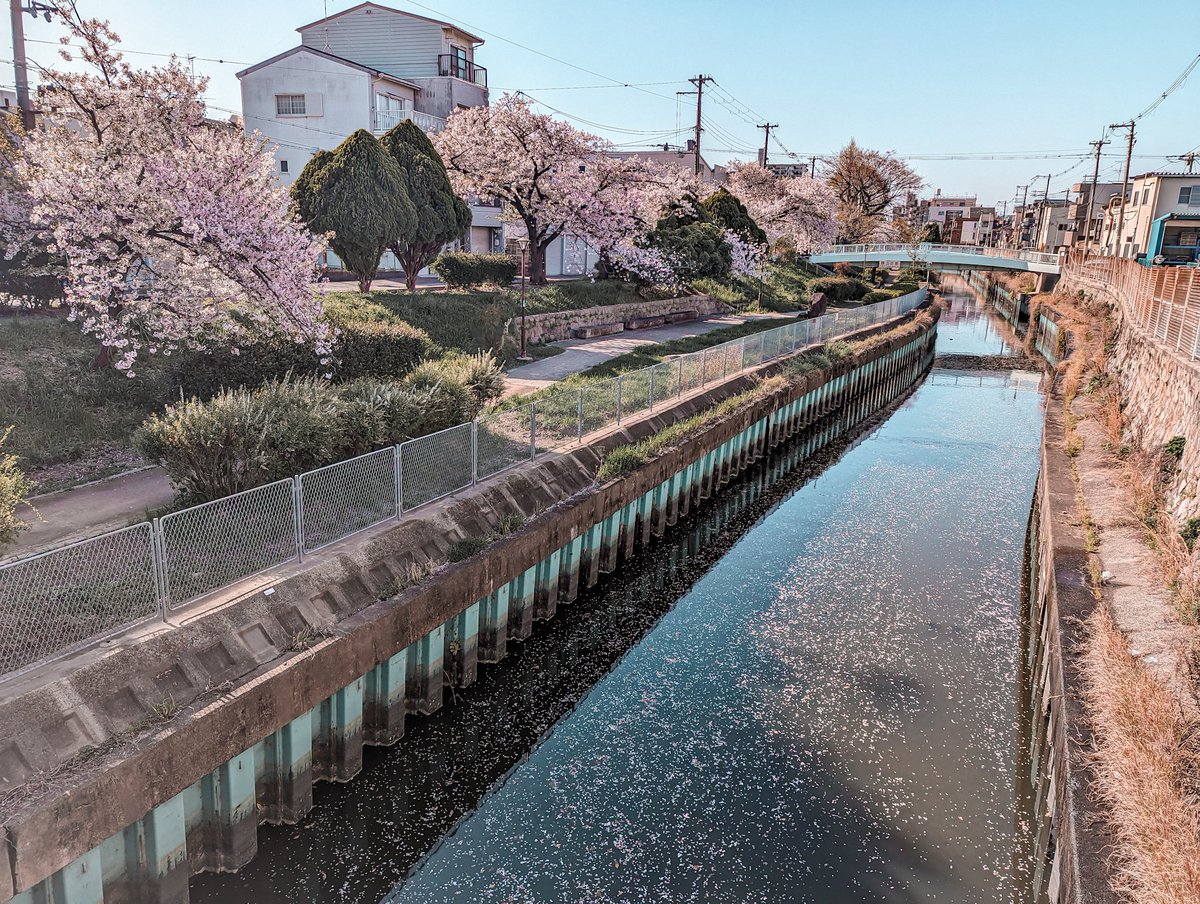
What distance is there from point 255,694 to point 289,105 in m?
38.6

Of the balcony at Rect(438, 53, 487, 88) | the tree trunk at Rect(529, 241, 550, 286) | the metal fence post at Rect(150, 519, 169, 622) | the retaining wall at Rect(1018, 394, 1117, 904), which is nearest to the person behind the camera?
the retaining wall at Rect(1018, 394, 1117, 904)

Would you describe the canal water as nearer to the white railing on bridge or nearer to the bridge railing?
the white railing on bridge

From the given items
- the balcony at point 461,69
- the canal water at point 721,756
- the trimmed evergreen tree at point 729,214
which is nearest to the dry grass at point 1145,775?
the canal water at point 721,756

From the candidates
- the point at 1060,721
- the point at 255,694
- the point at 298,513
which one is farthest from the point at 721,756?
the point at 298,513

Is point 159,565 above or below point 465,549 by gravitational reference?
above

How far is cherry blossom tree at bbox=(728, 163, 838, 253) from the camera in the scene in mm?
62906

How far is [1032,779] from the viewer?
9414mm

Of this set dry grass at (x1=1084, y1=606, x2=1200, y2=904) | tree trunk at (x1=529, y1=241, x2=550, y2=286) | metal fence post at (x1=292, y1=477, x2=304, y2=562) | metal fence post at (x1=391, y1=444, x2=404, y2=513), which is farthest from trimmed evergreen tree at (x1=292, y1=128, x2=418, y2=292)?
dry grass at (x1=1084, y1=606, x2=1200, y2=904)

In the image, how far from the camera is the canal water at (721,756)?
7.84 m

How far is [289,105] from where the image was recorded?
38.7m

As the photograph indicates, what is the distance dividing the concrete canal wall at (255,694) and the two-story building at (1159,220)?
58837mm

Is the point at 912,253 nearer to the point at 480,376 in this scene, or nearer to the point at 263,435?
the point at 480,376

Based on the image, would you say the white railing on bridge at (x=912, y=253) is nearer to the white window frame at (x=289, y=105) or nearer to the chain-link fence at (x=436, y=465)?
the white window frame at (x=289, y=105)

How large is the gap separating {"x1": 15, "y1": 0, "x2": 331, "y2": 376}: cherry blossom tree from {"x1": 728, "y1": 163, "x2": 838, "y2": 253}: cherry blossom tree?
5138 cm
